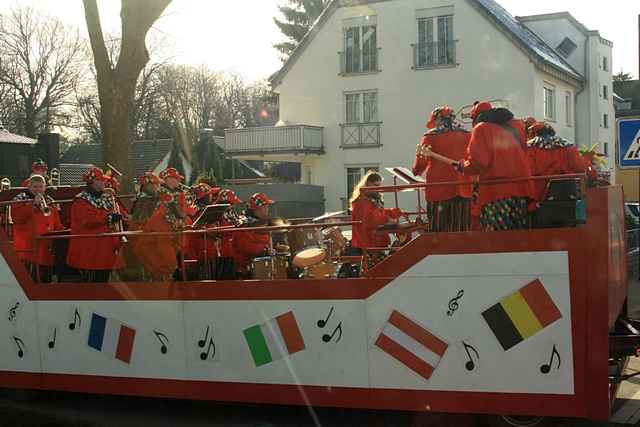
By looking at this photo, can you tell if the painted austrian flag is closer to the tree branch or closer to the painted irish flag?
the painted irish flag

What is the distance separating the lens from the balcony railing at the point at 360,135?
3139cm

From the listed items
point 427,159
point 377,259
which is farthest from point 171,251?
point 427,159

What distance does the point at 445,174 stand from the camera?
686 centimetres

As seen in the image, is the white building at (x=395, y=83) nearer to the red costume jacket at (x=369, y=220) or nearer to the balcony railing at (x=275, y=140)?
the balcony railing at (x=275, y=140)

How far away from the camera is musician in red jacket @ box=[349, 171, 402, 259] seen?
21.7 ft

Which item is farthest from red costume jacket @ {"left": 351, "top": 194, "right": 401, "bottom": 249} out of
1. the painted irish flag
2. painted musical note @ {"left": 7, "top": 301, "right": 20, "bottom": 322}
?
painted musical note @ {"left": 7, "top": 301, "right": 20, "bottom": 322}

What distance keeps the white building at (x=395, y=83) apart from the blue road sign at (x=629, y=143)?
2047 cm

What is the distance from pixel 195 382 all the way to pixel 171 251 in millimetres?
1185

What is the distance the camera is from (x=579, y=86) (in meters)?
33.6

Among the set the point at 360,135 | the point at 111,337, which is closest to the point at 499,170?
the point at 111,337

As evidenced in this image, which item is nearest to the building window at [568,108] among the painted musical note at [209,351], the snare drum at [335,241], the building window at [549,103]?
the building window at [549,103]

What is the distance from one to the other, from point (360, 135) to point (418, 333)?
85.2ft

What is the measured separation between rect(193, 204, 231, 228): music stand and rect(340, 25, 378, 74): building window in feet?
79.1

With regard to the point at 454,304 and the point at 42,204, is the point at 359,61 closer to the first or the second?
the point at 42,204
